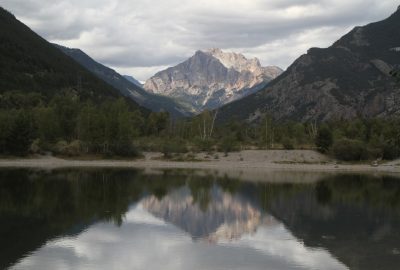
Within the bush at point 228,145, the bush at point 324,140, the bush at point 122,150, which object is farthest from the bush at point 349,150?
the bush at point 122,150

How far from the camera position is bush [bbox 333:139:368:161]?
113 m

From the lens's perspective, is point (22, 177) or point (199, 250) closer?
point (199, 250)

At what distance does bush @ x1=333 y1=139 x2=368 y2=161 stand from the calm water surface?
155 feet

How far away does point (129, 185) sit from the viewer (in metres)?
63.1

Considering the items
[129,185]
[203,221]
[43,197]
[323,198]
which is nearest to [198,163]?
[129,185]

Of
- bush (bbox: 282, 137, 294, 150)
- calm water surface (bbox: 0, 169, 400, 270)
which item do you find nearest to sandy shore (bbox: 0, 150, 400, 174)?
bush (bbox: 282, 137, 294, 150)

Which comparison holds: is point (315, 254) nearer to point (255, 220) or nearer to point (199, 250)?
point (199, 250)

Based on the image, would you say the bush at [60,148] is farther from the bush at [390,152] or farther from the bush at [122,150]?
the bush at [390,152]

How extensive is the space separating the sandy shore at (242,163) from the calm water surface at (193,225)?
1180 inches

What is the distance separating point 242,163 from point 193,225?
70894 mm

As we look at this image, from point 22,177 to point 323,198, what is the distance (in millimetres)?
39527

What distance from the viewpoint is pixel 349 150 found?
11338cm

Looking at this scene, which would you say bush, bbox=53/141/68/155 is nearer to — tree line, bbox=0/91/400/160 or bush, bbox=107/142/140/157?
tree line, bbox=0/91/400/160

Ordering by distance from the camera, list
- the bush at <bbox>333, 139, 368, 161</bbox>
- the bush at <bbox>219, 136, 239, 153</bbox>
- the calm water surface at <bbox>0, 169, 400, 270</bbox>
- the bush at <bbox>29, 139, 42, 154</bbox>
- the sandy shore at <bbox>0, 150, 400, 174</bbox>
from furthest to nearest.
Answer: the bush at <bbox>219, 136, 239, 153</bbox> < the bush at <bbox>333, 139, 368, 161</bbox> < the bush at <bbox>29, 139, 42, 154</bbox> < the sandy shore at <bbox>0, 150, 400, 174</bbox> < the calm water surface at <bbox>0, 169, 400, 270</bbox>
